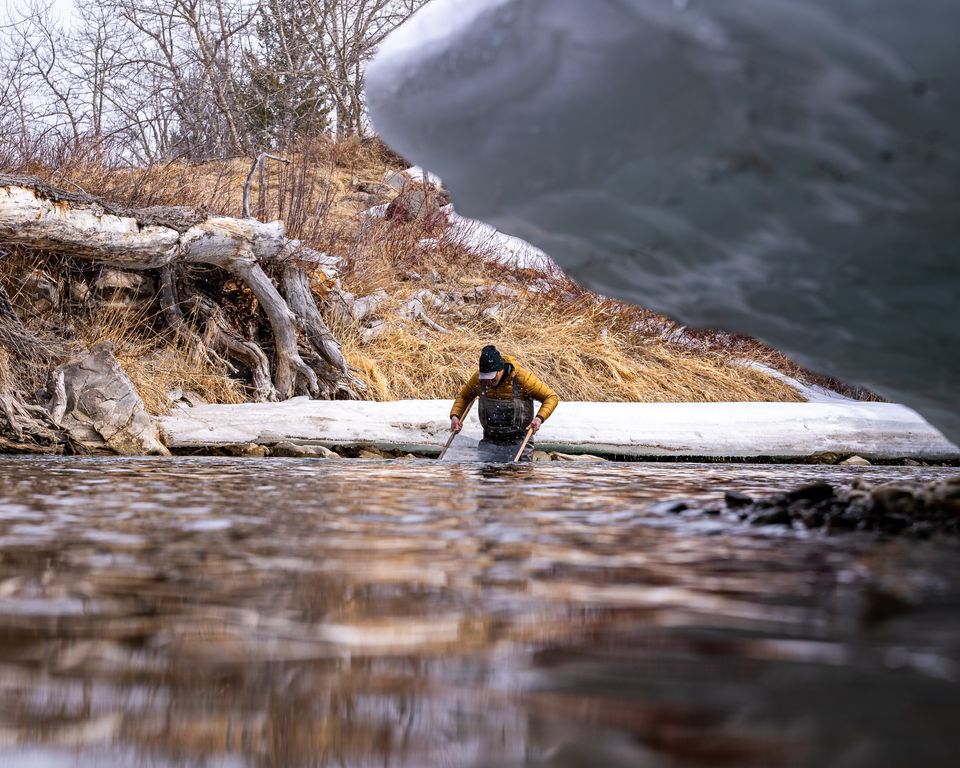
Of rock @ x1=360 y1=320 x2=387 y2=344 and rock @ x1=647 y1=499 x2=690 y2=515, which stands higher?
rock @ x1=360 y1=320 x2=387 y2=344

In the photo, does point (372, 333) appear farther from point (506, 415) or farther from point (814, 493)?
point (814, 493)

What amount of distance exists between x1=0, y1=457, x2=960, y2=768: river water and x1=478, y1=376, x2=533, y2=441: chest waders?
5.15 m

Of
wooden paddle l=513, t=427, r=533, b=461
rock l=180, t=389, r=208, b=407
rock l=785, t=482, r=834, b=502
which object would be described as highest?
rock l=180, t=389, r=208, b=407

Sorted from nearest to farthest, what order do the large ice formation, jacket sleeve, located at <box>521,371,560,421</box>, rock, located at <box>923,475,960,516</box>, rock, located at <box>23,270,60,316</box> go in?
the large ice formation
rock, located at <box>923,475,960,516</box>
jacket sleeve, located at <box>521,371,560,421</box>
rock, located at <box>23,270,60,316</box>

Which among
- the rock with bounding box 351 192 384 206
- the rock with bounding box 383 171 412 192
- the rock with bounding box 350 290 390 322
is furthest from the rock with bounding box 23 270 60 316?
the rock with bounding box 383 171 412 192

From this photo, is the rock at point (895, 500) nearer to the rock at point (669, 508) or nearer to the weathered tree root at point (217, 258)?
the rock at point (669, 508)

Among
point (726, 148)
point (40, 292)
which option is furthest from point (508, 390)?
point (726, 148)

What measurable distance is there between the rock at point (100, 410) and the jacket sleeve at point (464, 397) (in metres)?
2.23

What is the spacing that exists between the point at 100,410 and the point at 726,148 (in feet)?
20.1

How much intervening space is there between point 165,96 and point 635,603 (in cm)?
1893

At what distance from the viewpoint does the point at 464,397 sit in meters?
7.51

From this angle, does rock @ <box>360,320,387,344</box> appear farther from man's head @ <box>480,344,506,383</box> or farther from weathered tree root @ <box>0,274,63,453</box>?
weathered tree root @ <box>0,274,63,453</box>

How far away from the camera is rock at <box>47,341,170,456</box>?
697 centimetres

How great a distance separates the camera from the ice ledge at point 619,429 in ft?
24.7
